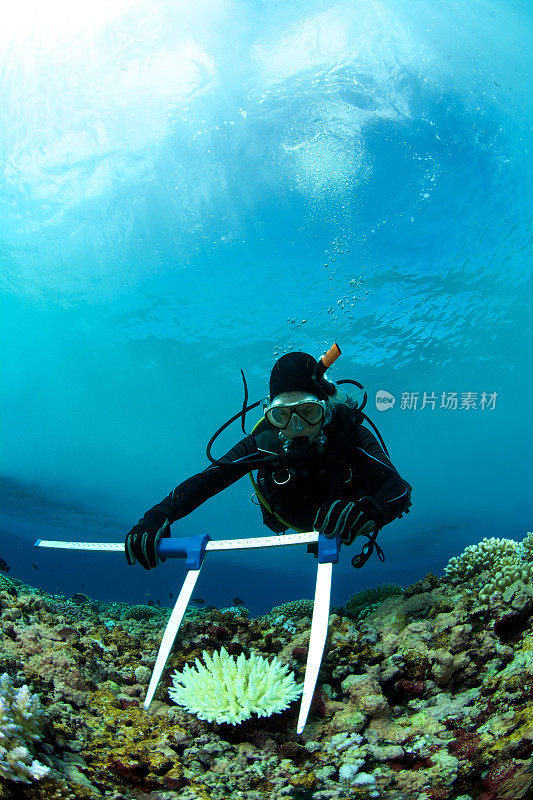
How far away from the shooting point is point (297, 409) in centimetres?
428

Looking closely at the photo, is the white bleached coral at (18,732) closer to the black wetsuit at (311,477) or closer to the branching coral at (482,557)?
the black wetsuit at (311,477)

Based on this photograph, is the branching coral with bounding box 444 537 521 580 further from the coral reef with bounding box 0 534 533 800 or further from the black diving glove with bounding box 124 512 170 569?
the black diving glove with bounding box 124 512 170 569

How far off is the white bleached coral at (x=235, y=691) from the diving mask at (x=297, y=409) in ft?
7.10

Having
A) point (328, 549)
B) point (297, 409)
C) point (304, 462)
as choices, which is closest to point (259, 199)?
point (297, 409)

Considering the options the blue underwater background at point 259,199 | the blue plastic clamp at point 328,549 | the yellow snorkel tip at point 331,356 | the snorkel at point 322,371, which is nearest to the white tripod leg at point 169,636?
the blue plastic clamp at point 328,549

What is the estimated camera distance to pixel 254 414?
3347 centimetres

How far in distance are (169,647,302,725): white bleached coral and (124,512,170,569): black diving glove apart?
101cm

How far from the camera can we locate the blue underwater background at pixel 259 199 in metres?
13.8

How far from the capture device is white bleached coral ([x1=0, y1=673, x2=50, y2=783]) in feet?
5.86

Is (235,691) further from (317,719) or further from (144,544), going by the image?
(144,544)

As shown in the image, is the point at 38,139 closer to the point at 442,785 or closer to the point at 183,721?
the point at 183,721

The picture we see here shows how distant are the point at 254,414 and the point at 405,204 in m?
19.8

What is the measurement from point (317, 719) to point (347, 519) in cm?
145

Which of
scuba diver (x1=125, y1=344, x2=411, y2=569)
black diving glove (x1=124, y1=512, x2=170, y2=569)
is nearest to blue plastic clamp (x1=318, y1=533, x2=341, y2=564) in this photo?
scuba diver (x1=125, y1=344, x2=411, y2=569)
